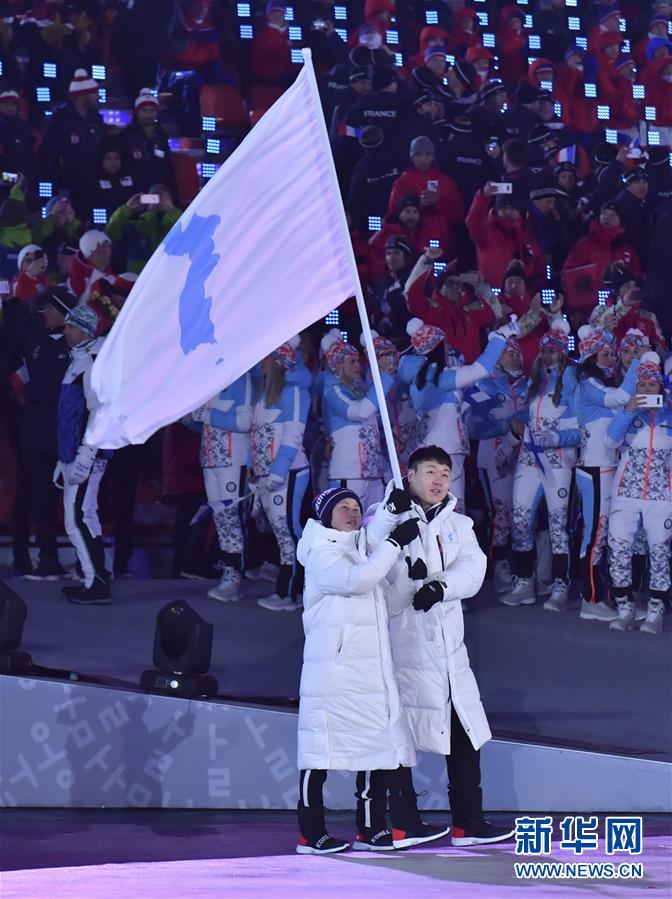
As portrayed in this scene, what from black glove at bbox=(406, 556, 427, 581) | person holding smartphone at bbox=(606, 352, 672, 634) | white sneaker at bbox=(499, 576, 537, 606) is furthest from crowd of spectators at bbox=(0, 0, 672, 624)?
black glove at bbox=(406, 556, 427, 581)

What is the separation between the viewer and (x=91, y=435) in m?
6.00

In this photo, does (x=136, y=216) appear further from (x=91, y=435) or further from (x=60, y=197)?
(x=91, y=435)

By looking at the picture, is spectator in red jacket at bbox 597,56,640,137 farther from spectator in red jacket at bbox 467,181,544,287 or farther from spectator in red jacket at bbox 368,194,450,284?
spectator in red jacket at bbox 368,194,450,284

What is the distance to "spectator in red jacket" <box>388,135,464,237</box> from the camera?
493 inches

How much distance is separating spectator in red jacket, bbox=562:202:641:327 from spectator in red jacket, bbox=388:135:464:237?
0.94m

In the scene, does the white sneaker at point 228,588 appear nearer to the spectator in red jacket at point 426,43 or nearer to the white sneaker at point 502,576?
the white sneaker at point 502,576

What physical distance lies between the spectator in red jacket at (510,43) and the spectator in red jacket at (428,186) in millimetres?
2820

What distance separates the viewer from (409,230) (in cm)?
1227

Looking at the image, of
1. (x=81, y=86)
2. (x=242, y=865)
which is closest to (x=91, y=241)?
(x=81, y=86)

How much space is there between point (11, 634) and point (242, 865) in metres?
2.26

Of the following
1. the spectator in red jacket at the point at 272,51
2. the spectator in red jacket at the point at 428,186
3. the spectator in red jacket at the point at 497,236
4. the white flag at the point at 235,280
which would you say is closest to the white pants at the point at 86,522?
the white flag at the point at 235,280

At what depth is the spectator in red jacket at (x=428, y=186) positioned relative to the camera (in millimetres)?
Result: 12523

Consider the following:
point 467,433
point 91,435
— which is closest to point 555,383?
point 467,433

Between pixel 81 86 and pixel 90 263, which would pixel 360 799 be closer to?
pixel 90 263
